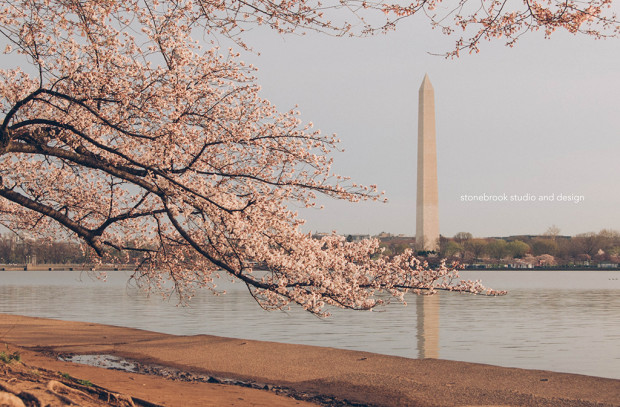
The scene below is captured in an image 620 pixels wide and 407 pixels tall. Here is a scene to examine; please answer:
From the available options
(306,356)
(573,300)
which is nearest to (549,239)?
(573,300)

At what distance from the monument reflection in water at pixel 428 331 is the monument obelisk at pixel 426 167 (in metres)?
27.9

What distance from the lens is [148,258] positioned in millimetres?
17094

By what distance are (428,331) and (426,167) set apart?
42703mm

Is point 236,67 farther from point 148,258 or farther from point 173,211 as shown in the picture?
point 148,258

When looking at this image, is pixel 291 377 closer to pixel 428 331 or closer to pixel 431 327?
pixel 428 331

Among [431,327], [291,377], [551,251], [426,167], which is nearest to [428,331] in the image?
[431,327]

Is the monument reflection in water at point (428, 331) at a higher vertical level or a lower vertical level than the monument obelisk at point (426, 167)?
lower

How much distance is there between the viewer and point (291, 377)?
51.4 feet

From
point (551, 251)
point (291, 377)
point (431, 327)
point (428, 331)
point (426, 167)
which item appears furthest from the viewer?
point (551, 251)

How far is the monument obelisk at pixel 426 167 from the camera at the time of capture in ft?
229

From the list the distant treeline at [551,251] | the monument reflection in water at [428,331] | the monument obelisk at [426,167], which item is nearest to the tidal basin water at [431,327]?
the monument reflection in water at [428,331]

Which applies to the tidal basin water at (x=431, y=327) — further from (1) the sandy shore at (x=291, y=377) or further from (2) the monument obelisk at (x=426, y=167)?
(2) the monument obelisk at (x=426, y=167)

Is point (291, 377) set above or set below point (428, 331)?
above

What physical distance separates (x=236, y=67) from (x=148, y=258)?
596 cm
